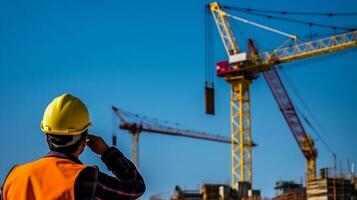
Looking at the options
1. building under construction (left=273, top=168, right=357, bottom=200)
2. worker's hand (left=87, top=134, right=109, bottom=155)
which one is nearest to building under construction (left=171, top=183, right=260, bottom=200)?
building under construction (left=273, top=168, right=357, bottom=200)

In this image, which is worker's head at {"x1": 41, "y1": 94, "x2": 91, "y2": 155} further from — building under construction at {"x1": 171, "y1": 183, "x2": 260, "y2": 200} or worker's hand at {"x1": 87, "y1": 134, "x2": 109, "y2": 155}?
building under construction at {"x1": 171, "y1": 183, "x2": 260, "y2": 200}

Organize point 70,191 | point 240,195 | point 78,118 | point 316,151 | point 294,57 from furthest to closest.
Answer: point 316,151
point 294,57
point 240,195
point 78,118
point 70,191

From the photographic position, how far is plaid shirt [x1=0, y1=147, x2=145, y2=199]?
6.88ft

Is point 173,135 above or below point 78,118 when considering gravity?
above

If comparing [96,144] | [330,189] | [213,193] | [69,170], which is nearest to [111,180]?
[69,170]

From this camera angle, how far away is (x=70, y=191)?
2.07 metres

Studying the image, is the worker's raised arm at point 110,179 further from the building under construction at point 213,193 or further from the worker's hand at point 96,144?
the building under construction at point 213,193

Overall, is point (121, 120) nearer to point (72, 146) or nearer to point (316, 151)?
point (316, 151)

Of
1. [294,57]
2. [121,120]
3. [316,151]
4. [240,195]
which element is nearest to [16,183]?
[240,195]

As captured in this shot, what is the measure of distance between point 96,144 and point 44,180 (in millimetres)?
314

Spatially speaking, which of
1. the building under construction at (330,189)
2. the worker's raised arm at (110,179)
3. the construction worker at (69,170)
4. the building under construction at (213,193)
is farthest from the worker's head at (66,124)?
the building under construction at (213,193)

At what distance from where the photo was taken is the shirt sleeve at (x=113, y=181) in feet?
6.89

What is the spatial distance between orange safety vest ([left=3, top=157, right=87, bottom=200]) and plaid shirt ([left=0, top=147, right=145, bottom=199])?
1.0 inches

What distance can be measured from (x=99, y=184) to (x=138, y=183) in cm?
16
